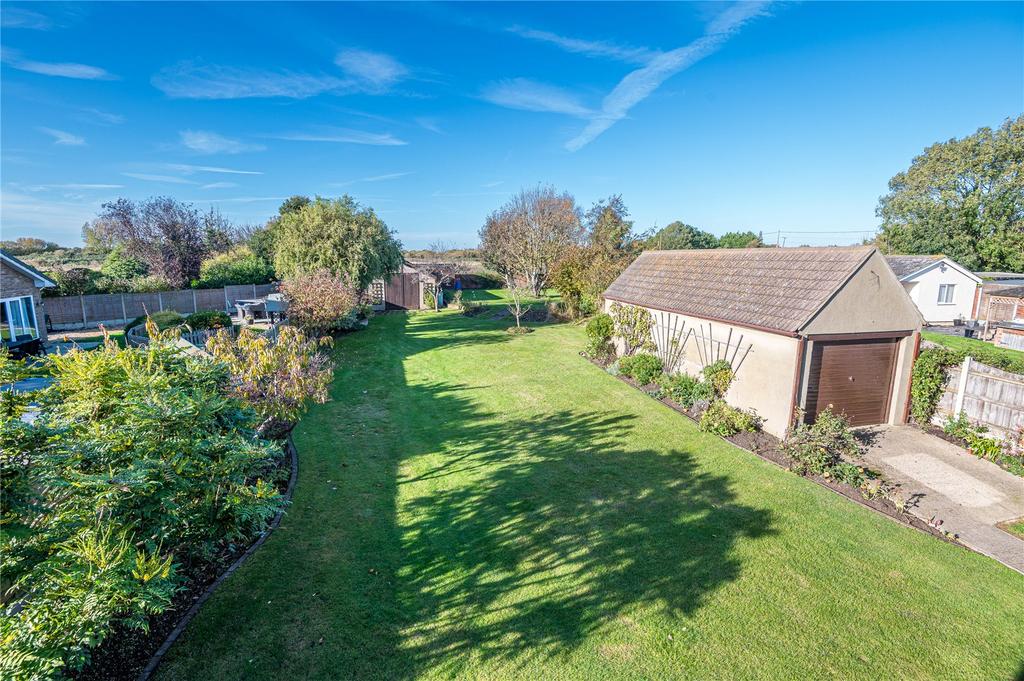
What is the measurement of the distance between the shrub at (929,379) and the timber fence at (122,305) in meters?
31.2

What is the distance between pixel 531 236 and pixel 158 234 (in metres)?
28.5

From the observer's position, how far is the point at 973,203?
4088cm

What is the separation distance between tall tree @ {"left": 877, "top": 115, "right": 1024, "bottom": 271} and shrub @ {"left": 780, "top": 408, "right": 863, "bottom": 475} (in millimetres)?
45012

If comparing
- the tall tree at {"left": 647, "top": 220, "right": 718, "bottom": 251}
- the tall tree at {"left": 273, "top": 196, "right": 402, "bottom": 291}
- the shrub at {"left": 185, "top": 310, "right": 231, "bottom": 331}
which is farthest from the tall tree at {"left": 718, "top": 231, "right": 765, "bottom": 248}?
the shrub at {"left": 185, "top": 310, "right": 231, "bottom": 331}

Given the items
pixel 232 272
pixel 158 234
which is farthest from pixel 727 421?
pixel 158 234

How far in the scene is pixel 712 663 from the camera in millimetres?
5215

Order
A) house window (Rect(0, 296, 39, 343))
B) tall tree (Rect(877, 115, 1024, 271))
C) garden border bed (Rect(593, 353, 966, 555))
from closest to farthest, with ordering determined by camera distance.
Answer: garden border bed (Rect(593, 353, 966, 555)), house window (Rect(0, 296, 39, 343)), tall tree (Rect(877, 115, 1024, 271))

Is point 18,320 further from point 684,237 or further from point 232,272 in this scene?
point 684,237

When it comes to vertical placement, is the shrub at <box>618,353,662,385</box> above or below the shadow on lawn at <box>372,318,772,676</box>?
above

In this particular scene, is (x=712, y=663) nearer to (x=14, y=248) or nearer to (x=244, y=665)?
(x=244, y=665)

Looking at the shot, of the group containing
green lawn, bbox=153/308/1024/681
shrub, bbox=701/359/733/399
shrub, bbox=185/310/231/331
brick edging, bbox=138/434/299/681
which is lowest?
green lawn, bbox=153/308/1024/681

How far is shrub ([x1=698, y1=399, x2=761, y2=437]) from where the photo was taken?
11.8m

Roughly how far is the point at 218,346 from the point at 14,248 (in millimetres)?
75246

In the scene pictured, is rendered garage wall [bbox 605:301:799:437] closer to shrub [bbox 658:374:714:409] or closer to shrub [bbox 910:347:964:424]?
shrub [bbox 658:374:714:409]
